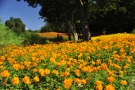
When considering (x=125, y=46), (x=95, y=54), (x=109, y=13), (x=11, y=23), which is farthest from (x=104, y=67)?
(x=11, y=23)

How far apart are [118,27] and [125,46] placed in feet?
108

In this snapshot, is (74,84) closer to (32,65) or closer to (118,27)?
(32,65)

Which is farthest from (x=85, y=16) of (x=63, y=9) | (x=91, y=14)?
(x=91, y=14)

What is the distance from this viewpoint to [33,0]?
18781 millimetres

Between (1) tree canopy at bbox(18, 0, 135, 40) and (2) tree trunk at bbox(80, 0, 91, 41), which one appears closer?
(2) tree trunk at bbox(80, 0, 91, 41)

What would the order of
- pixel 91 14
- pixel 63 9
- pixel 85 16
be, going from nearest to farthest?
pixel 85 16, pixel 63 9, pixel 91 14

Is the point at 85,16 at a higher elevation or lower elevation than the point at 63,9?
lower

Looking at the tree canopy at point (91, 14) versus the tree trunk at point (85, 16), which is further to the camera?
the tree canopy at point (91, 14)

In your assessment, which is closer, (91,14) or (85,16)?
(85,16)

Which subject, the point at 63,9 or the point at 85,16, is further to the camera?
the point at 63,9

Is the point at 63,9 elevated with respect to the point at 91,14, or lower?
elevated

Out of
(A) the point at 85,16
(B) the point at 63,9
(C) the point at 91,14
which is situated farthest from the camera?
(C) the point at 91,14

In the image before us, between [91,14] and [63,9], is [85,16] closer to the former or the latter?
[63,9]

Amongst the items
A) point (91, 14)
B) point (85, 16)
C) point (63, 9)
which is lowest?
point (85, 16)
